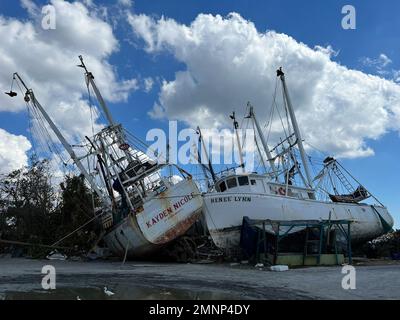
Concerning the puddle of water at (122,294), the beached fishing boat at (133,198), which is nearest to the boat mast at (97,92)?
the beached fishing boat at (133,198)

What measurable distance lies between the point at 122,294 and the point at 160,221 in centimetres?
1402

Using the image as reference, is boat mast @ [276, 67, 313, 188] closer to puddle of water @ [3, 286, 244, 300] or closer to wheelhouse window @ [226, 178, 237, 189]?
wheelhouse window @ [226, 178, 237, 189]

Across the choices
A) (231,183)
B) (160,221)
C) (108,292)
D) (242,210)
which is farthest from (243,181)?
(108,292)

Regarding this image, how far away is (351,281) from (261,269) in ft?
21.4

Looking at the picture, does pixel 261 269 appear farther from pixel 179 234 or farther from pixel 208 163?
pixel 208 163

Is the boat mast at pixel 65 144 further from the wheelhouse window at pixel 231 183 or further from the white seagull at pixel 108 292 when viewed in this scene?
the white seagull at pixel 108 292

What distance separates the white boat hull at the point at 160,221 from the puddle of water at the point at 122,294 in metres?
12.6

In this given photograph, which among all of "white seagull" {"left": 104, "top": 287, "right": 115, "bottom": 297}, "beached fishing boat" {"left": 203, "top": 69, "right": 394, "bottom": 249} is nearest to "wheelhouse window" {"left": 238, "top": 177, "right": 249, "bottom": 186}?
"beached fishing boat" {"left": 203, "top": 69, "right": 394, "bottom": 249}

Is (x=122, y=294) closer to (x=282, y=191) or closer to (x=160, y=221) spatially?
(x=160, y=221)

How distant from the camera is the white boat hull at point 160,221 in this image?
78.2 feet

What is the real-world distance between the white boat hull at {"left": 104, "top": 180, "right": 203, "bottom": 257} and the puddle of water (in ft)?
41.2

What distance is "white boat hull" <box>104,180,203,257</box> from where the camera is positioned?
23.8m
